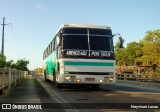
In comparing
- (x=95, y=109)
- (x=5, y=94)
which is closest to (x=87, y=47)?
(x=5, y=94)

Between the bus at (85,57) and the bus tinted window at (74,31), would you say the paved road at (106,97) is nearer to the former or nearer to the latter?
the bus at (85,57)

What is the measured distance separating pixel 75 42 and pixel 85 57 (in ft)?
3.19

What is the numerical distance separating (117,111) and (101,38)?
9.34 meters

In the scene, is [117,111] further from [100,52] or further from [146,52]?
[146,52]

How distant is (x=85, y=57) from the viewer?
18.9 meters

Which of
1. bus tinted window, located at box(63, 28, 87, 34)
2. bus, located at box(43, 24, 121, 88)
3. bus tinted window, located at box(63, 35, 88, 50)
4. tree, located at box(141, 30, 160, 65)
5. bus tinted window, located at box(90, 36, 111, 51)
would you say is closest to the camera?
bus, located at box(43, 24, 121, 88)

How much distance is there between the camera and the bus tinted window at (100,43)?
63.0 ft

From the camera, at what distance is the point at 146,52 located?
7538 centimetres

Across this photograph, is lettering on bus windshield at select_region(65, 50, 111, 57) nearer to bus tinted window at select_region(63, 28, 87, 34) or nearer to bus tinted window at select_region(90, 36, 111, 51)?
bus tinted window at select_region(90, 36, 111, 51)

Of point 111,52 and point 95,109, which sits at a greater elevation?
point 111,52

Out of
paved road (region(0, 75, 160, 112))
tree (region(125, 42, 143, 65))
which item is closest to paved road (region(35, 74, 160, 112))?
paved road (region(0, 75, 160, 112))

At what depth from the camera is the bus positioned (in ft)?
61.6

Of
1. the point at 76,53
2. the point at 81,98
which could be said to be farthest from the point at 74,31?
the point at 81,98

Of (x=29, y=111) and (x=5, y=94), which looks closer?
(x=29, y=111)
